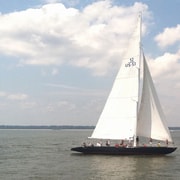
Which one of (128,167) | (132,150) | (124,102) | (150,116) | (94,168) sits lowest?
(94,168)

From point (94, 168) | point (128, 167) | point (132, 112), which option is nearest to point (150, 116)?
point (132, 112)

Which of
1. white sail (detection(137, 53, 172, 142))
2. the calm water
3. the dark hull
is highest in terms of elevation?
white sail (detection(137, 53, 172, 142))

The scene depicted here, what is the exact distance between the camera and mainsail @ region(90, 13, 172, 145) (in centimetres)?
5069

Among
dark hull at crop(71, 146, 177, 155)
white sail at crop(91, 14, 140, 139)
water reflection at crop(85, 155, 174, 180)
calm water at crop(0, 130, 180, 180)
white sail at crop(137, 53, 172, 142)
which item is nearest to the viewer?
calm water at crop(0, 130, 180, 180)

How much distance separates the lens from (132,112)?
50750 millimetres

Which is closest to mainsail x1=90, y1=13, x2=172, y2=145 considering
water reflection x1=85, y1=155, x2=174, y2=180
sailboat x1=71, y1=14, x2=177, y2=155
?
sailboat x1=71, y1=14, x2=177, y2=155

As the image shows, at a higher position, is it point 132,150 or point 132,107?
point 132,107

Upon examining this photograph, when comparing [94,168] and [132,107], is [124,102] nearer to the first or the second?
[132,107]

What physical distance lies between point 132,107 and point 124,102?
132cm

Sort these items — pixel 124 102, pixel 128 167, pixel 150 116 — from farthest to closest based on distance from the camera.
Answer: pixel 150 116, pixel 124 102, pixel 128 167

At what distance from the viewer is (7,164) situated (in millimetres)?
45438

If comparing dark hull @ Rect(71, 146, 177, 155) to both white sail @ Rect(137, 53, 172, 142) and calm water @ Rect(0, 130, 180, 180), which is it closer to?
calm water @ Rect(0, 130, 180, 180)

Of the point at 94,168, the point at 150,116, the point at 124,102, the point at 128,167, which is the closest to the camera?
the point at 94,168

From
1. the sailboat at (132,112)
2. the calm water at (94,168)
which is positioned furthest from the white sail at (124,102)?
the calm water at (94,168)
